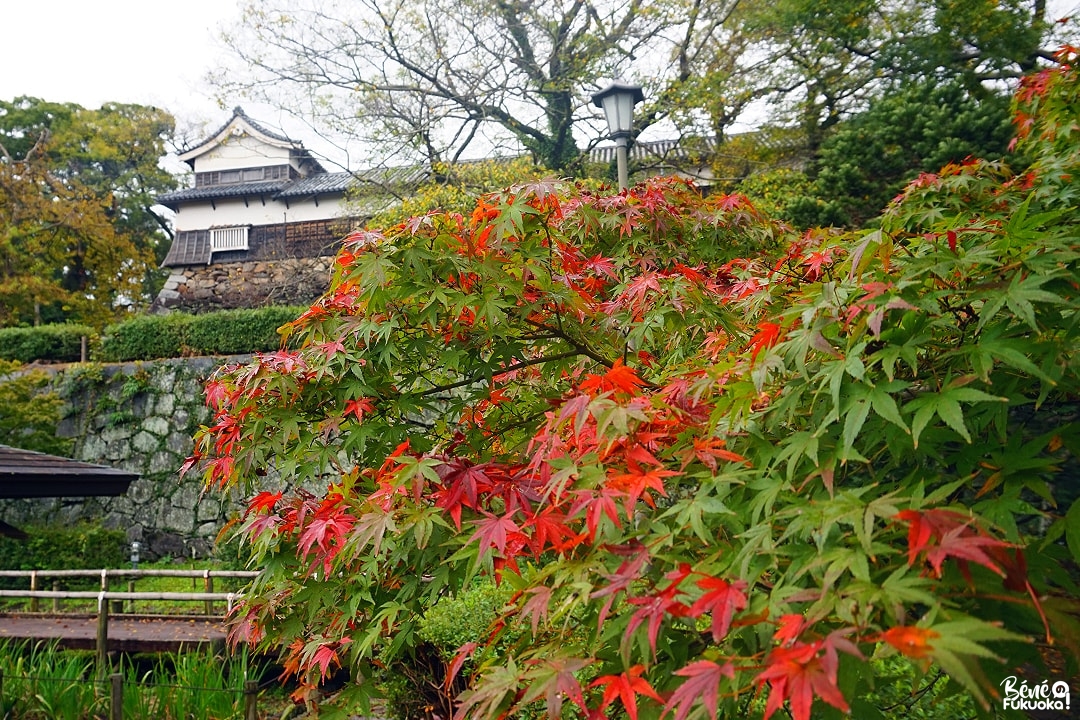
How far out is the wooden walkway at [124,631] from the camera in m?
6.06

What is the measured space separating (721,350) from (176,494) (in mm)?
11202

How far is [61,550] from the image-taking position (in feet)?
32.7

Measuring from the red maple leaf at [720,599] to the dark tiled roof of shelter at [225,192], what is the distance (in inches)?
692

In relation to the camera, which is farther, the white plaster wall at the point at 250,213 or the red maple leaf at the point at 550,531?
the white plaster wall at the point at 250,213

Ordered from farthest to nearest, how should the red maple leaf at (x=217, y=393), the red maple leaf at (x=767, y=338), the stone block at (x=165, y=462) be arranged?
the stone block at (x=165, y=462) < the red maple leaf at (x=217, y=393) < the red maple leaf at (x=767, y=338)

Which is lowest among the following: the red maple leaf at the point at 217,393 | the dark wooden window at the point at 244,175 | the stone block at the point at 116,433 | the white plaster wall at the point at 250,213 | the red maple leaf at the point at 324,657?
the red maple leaf at the point at 324,657

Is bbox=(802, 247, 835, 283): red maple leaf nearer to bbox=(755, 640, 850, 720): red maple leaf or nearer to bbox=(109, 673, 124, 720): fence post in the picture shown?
bbox=(755, 640, 850, 720): red maple leaf

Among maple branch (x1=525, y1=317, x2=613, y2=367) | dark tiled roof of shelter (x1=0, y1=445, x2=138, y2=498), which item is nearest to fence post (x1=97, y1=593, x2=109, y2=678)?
dark tiled roof of shelter (x1=0, y1=445, x2=138, y2=498)

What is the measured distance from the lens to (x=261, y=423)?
2.32 meters

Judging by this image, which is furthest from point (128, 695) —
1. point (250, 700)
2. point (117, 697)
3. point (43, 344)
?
point (43, 344)

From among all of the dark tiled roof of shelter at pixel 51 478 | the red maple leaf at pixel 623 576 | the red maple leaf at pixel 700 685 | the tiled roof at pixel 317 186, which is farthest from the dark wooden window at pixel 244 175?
the red maple leaf at pixel 700 685

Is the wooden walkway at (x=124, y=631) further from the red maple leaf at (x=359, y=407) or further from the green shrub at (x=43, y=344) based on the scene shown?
the green shrub at (x=43, y=344)

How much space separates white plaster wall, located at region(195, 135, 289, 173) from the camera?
17.8 meters

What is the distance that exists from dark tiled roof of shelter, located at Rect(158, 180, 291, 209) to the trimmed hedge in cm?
564
